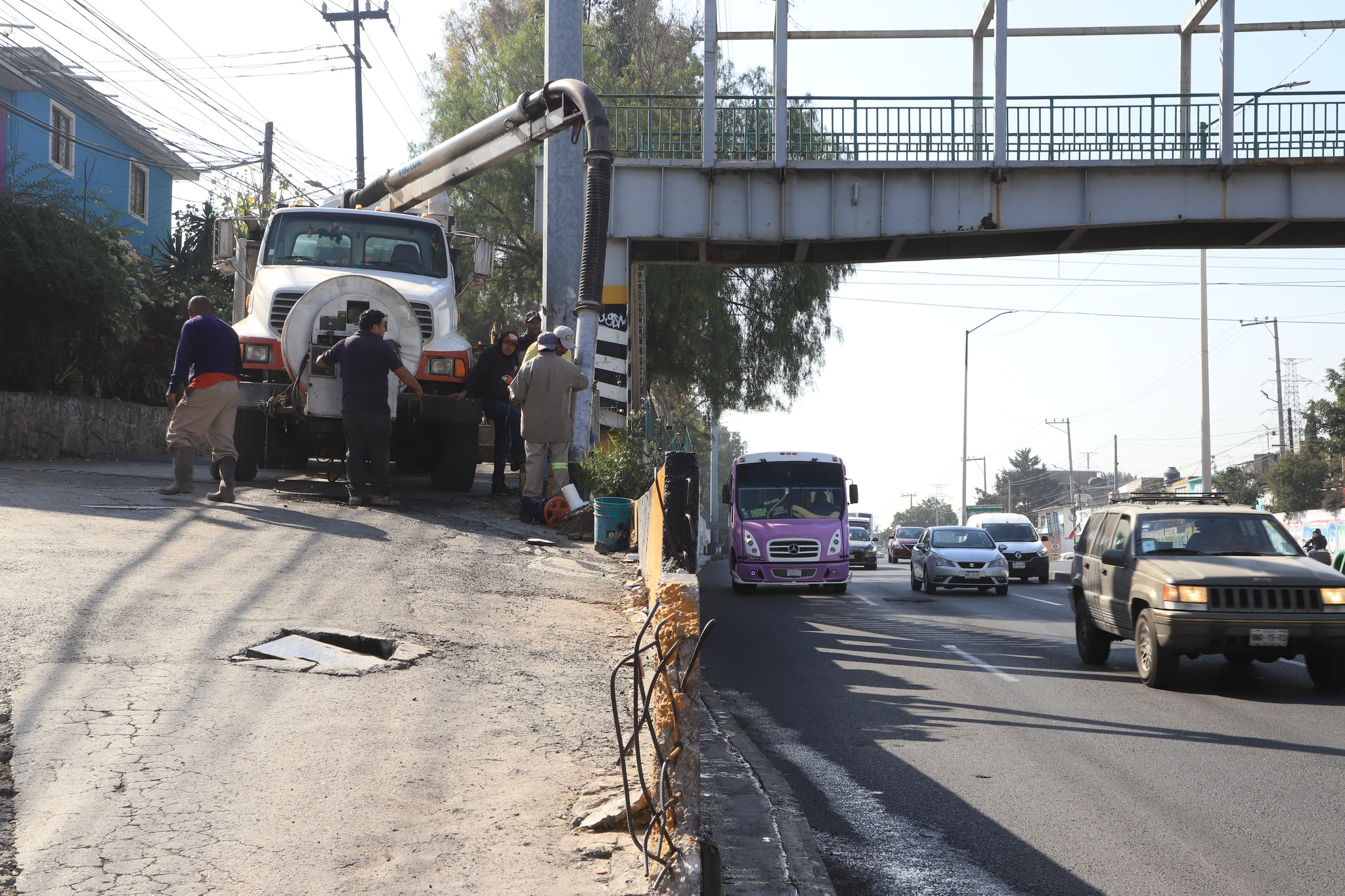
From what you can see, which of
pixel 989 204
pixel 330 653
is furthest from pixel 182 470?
pixel 989 204

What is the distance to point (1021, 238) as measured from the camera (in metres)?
22.0

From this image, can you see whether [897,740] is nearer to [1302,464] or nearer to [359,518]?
[359,518]

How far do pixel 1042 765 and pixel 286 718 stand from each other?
4.18 m

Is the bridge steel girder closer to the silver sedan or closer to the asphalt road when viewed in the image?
the silver sedan

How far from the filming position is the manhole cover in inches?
256

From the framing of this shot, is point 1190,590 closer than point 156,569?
No

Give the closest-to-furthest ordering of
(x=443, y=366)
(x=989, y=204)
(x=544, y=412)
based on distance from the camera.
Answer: (x=544, y=412)
(x=443, y=366)
(x=989, y=204)

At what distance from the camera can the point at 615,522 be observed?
1267 cm

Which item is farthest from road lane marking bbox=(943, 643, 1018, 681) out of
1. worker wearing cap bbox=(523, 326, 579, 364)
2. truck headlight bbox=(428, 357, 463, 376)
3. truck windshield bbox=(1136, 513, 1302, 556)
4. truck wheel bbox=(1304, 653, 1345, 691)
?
truck headlight bbox=(428, 357, 463, 376)

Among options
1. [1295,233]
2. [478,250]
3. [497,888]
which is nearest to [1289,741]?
[497,888]

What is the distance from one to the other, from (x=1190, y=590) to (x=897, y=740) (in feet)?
11.3

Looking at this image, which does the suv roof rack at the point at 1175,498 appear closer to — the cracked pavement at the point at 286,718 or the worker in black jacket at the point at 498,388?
the cracked pavement at the point at 286,718

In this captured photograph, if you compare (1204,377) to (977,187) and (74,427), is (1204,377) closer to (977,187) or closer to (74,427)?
(977,187)

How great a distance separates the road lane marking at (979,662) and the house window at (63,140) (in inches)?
1036
